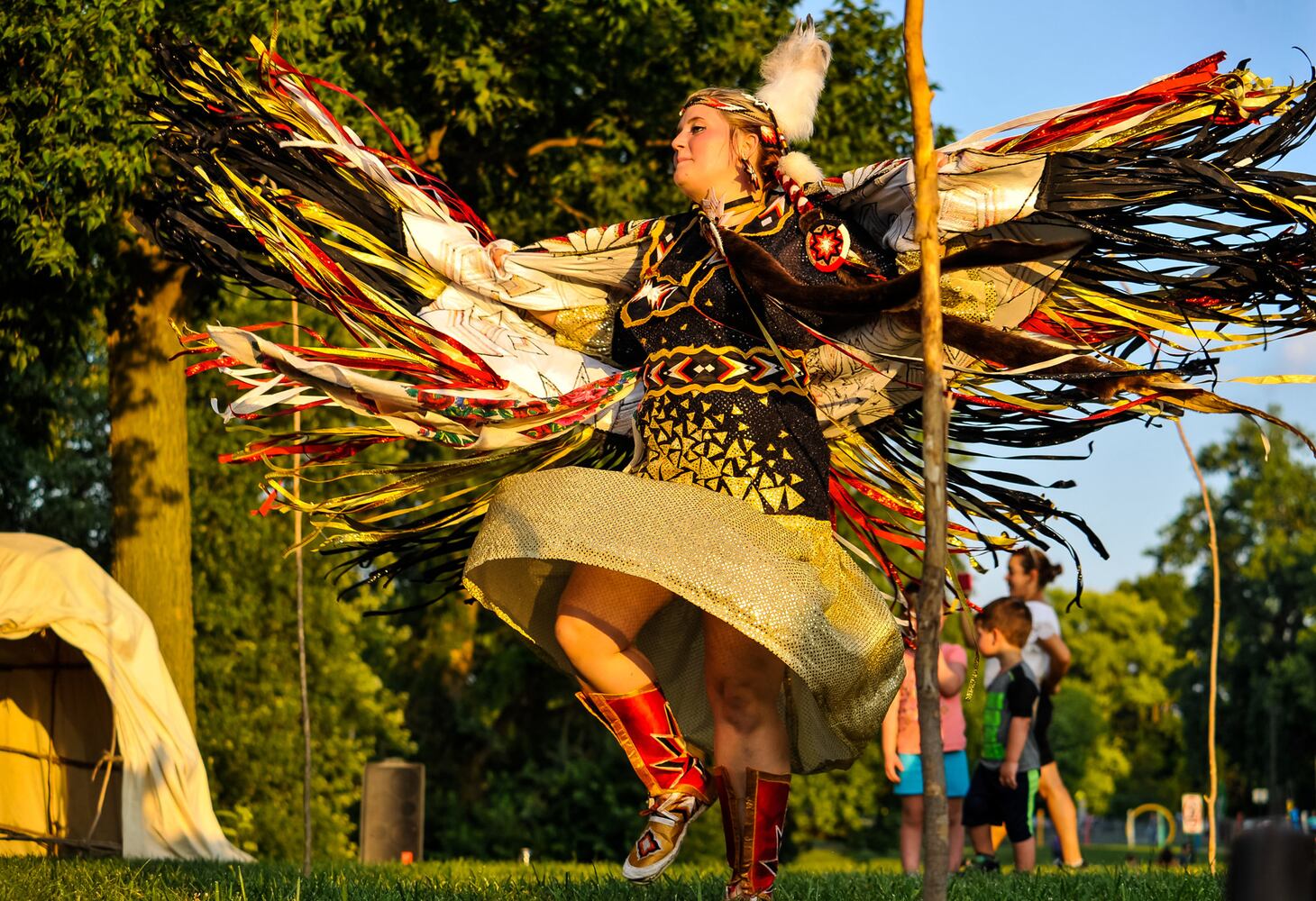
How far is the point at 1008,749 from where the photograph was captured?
7.68 meters

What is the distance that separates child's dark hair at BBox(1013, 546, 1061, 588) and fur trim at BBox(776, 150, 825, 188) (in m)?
4.35

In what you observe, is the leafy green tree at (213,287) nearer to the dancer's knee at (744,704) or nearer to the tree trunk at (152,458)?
the tree trunk at (152,458)

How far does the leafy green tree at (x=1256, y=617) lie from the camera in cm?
4109

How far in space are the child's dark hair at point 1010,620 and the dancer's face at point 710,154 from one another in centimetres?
406

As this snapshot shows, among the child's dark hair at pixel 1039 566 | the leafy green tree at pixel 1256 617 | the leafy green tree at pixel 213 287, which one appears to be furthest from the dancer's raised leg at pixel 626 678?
the leafy green tree at pixel 1256 617

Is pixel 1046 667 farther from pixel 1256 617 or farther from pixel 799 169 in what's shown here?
pixel 1256 617

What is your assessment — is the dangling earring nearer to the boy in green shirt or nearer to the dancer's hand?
the boy in green shirt

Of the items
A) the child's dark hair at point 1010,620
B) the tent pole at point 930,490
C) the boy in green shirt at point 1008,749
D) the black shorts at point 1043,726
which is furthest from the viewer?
the black shorts at point 1043,726

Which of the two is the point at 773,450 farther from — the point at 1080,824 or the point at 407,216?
the point at 1080,824

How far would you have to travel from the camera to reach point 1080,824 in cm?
6303

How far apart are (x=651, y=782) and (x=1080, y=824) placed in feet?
208

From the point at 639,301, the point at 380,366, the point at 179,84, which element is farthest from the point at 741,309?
the point at 179,84

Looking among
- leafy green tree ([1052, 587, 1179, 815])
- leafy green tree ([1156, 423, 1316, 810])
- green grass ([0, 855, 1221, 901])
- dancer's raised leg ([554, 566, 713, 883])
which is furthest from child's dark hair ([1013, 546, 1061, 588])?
leafy green tree ([1052, 587, 1179, 815])

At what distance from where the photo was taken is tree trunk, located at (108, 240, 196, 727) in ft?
34.3
